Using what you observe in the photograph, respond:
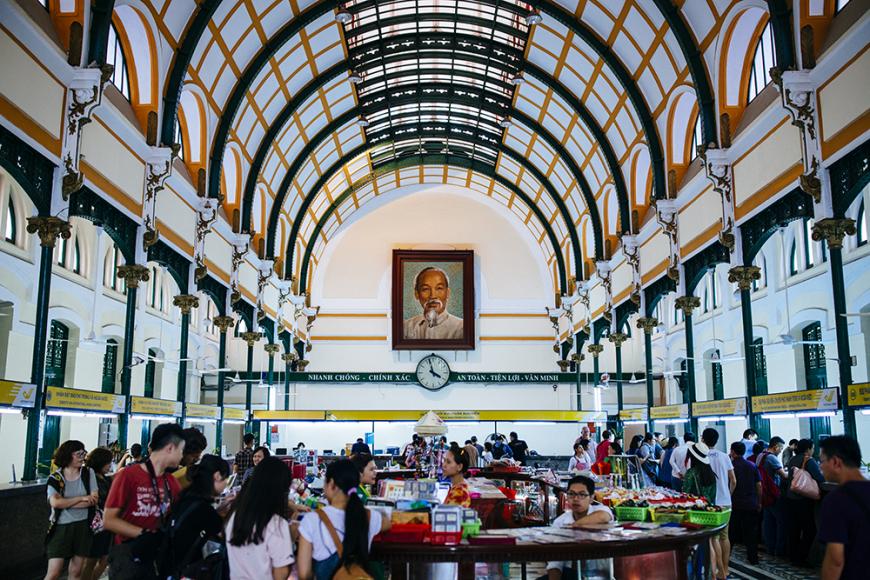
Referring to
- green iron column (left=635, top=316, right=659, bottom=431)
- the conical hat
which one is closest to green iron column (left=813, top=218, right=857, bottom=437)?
green iron column (left=635, top=316, right=659, bottom=431)

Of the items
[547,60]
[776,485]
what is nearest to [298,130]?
[547,60]

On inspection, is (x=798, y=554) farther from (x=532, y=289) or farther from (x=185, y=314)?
(x=532, y=289)

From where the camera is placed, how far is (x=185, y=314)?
760 inches

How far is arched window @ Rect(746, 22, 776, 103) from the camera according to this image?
15531 mm

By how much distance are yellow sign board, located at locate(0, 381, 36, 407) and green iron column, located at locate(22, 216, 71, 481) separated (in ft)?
0.44

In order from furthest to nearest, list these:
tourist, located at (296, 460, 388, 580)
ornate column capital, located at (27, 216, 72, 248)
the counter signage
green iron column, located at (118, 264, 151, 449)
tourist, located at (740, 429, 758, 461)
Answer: the counter signage
green iron column, located at (118, 264, 151, 449)
tourist, located at (740, 429, 758, 461)
ornate column capital, located at (27, 216, 72, 248)
tourist, located at (296, 460, 388, 580)

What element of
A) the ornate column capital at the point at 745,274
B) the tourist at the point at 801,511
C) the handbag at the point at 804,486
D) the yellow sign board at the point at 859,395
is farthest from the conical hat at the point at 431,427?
the handbag at the point at 804,486

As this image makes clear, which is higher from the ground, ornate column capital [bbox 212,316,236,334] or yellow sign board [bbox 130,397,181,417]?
ornate column capital [bbox 212,316,236,334]

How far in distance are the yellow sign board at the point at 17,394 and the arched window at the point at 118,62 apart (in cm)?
694

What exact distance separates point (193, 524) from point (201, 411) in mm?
15652

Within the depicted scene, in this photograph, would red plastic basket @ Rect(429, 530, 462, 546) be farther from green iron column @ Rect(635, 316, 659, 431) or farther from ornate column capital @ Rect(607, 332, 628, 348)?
ornate column capital @ Rect(607, 332, 628, 348)

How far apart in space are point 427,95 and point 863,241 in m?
17.0

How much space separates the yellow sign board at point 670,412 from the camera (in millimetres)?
19098

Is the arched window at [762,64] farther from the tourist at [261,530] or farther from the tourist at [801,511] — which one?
the tourist at [261,530]
